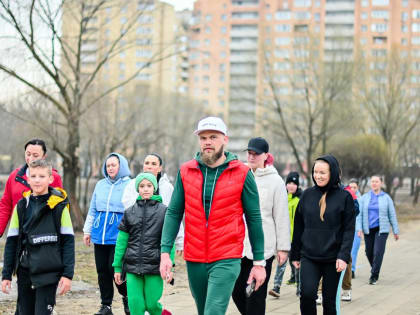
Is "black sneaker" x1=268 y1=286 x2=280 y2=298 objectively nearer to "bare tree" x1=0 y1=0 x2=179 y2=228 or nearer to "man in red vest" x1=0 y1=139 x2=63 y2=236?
"man in red vest" x1=0 y1=139 x2=63 y2=236

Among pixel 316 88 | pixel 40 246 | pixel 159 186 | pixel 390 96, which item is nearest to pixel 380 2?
pixel 390 96

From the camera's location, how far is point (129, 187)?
8273mm

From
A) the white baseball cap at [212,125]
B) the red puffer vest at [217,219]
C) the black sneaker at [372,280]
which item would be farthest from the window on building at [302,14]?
the red puffer vest at [217,219]

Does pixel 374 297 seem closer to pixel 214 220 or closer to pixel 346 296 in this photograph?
pixel 346 296

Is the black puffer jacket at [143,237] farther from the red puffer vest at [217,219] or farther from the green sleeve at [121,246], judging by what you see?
the red puffer vest at [217,219]

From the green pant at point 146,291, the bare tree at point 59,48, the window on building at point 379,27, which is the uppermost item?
the window on building at point 379,27

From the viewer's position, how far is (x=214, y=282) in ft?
17.1

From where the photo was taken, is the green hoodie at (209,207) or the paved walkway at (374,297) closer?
the green hoodie at (209,207)

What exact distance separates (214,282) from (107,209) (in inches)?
129

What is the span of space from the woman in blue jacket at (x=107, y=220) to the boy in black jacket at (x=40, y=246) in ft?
7.89

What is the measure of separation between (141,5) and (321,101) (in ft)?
56.8

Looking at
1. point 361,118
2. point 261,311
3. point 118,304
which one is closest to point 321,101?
point 361,118

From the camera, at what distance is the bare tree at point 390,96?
43.7 metres

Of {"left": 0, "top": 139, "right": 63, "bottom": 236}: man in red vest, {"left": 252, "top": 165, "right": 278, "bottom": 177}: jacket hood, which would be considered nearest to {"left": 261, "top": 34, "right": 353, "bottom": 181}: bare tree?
{"left": 252, "top": 165, "right": 278, "bottom": 177}: jacket hood
